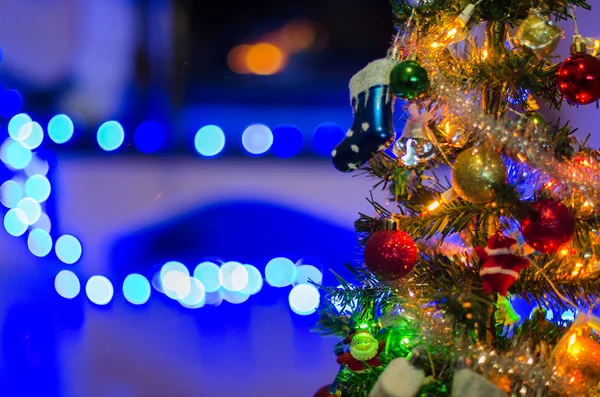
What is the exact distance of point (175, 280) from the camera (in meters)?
2.00

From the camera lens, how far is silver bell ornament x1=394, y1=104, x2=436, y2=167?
679 mm

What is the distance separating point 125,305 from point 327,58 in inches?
46.8

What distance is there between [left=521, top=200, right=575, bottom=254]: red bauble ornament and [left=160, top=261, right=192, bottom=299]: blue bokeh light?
145 centimetres

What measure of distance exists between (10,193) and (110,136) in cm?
45

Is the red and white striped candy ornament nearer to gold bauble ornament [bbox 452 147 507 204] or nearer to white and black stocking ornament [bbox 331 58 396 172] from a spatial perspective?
gold bauble ornament [bbox 452 147 507 204]

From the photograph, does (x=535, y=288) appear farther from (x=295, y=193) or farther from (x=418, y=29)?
(x=295, y=193)

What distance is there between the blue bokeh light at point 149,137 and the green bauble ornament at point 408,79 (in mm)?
1862

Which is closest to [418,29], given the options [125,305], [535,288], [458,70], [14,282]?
[458,70]

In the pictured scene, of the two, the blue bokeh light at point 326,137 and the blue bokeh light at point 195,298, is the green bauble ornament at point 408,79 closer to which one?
the blue bokeh light at point 195,298

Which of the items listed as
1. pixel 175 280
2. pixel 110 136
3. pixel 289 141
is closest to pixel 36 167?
pixel 110 136

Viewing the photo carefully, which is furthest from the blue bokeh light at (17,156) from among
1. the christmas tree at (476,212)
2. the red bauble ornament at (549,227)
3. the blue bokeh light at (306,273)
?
the red bauble ornament at (549,227)

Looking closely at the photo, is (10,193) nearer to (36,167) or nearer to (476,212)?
(36,167)

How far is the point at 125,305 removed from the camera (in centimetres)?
185

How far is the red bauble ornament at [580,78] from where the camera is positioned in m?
0.62
